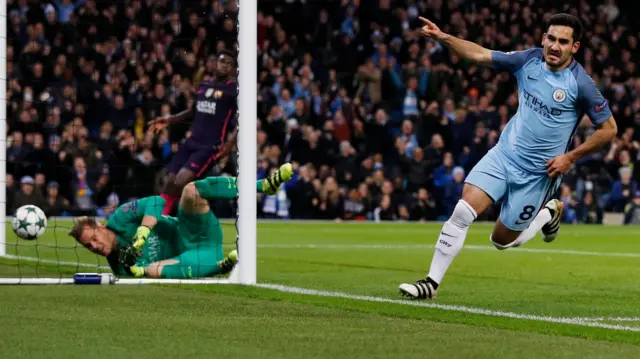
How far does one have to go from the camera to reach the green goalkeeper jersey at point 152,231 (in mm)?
11281

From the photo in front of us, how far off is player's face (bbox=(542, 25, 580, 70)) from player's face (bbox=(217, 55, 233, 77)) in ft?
15.8

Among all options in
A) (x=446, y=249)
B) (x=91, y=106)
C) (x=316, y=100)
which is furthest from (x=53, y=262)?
(x=316, y=100)

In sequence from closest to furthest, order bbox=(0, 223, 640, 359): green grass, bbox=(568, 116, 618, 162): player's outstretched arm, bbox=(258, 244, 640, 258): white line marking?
bbox=(0, 223, 640, 359): green grass → bbox=(568, 116, 618, 162): player's outstretched arm → bbox=(258, 244, 640, 258): white line marking

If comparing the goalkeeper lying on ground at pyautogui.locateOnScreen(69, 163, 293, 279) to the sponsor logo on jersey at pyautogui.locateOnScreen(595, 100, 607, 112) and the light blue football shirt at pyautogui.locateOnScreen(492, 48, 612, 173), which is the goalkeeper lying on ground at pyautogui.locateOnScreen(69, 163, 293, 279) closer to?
the light blue football shirt at pyautogui.locateOnScreen(492, 48, 612, 173)

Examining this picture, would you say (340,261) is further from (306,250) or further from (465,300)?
(465,300)

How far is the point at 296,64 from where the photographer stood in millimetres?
29047

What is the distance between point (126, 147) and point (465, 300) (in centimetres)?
1154

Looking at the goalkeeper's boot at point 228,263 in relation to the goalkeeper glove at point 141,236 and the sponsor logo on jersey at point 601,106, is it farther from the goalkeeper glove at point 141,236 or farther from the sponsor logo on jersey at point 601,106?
the sponsor logo on jersey at point 601,106

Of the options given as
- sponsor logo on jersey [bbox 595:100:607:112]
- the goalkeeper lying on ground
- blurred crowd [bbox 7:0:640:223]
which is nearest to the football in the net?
the goalkeeper lying on ground

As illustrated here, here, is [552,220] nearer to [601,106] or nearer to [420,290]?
[601,106]

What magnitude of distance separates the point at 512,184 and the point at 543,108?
600 millimetres

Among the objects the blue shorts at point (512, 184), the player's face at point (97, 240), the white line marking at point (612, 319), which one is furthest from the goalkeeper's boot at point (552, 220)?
the player's face at point (97, 240)

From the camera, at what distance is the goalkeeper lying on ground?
35.6 ft

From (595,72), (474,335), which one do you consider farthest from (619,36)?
(474,335)
